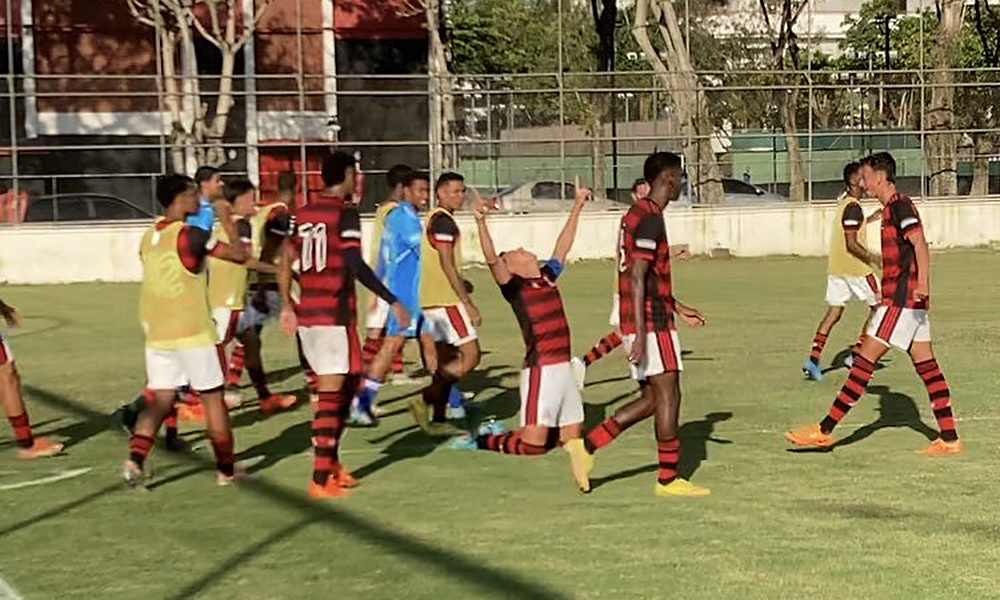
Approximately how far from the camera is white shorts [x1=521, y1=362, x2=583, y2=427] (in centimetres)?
893

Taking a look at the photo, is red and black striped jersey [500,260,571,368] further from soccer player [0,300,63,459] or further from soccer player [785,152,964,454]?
soccer player [0,300,63,459]

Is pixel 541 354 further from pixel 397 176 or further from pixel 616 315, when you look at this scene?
pixel 616 315

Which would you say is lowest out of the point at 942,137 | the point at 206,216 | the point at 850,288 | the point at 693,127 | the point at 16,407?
the point at 16,407

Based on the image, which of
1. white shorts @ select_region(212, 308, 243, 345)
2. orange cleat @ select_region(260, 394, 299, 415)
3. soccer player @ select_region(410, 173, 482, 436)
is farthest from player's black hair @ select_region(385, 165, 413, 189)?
orange cleat @ select_region(260, 394, 299, 415)

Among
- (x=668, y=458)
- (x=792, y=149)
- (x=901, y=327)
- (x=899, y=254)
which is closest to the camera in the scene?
(x=668, y=458)

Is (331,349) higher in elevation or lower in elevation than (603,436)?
higher

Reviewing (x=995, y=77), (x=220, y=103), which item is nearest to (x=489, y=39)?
(x=995, y=77)

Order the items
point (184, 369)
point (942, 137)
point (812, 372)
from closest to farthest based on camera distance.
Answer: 1. point (184, 369)
2. point (812, 372)
3. point (942, 137)

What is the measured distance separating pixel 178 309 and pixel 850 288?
7148 millimetres

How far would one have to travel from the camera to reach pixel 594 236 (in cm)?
2911

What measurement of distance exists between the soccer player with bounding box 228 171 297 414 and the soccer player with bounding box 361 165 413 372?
0.74m

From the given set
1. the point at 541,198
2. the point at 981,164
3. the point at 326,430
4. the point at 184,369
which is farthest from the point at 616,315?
the point at 981,164

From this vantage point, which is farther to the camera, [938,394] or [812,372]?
[812,372]

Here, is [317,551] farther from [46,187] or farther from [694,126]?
[694,126]
